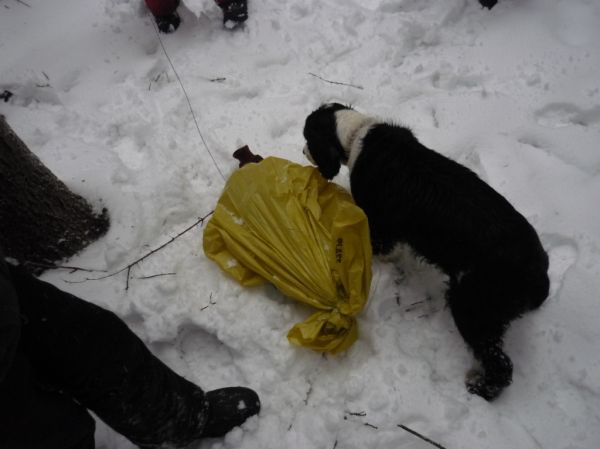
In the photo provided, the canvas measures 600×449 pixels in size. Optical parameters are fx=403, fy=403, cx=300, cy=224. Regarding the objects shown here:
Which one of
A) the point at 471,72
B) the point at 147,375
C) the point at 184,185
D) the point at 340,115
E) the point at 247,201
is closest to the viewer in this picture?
the point at 147,375

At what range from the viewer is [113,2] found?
393cm

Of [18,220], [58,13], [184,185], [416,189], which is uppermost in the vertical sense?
[58,13]

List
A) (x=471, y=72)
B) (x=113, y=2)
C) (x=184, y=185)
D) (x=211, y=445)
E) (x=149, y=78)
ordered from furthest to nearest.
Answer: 1. (x=113, y=2)
2. (x=149, y=78)
3. (x=471, y=72)
4. (x=184, y=185)
5. (x=211, y=445)

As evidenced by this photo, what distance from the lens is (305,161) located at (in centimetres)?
292

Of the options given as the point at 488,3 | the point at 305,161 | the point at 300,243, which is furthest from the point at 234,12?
the point at 300,243

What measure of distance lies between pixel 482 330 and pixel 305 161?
1.63m

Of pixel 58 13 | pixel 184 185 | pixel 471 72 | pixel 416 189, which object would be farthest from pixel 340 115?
pixel 58 13

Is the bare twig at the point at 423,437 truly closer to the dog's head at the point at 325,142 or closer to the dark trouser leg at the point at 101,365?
the dark trouser leg at the point at 101,365

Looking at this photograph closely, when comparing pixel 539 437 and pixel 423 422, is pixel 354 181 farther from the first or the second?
pixel 539 437

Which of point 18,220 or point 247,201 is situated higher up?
point 18,220

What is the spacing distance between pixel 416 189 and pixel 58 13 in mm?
4077

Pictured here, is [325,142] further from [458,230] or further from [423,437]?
[423,437]

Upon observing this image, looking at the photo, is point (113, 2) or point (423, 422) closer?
point (423, 422)

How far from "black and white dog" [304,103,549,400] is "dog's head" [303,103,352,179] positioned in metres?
0.06
